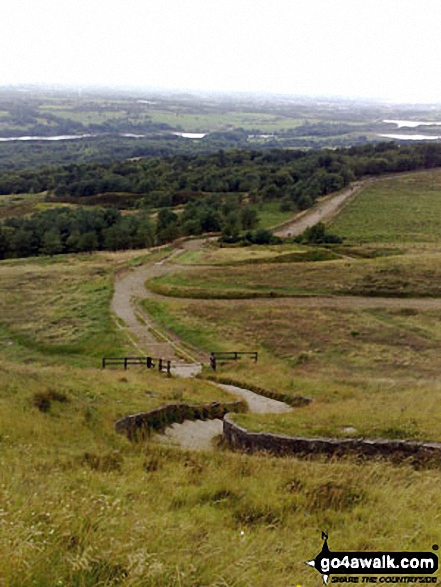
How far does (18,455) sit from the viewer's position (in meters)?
9.54

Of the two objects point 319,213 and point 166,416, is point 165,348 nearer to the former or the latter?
point 166,416

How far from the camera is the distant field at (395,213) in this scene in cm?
6869

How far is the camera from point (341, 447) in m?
12.3

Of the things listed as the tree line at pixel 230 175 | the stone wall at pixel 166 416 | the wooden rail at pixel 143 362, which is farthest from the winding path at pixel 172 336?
the tree line at pixel 230 175

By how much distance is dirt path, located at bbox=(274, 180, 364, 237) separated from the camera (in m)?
74.2

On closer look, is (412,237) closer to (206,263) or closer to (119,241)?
(206,263)

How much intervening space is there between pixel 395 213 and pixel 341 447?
75991mm

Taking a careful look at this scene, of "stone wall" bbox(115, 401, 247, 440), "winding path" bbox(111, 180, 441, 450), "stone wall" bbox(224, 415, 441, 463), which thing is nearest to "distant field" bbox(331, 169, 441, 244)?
"winding path" bbox(111, 180, 441, 450)

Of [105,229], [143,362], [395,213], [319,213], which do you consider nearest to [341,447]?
[143,362]

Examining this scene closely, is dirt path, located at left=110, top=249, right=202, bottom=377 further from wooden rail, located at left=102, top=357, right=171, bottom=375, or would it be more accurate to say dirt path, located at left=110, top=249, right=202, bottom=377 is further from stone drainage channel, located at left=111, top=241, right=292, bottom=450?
wooden rail, located at left=102, top=357, right=171, bottom=375

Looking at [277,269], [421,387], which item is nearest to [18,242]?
[277,269]

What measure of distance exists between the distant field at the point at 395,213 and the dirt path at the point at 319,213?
1.81m

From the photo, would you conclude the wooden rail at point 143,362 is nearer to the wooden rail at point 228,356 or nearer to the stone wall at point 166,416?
the wooden rail at point 228,356

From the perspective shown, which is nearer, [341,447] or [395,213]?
[341,447]
